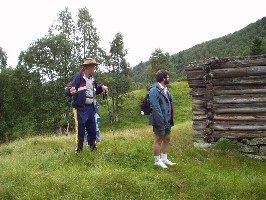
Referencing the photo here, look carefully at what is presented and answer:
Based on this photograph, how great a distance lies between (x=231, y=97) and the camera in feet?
35.3

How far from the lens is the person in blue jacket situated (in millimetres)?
7723

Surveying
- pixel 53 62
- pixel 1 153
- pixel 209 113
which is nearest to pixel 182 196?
pixel 209 113

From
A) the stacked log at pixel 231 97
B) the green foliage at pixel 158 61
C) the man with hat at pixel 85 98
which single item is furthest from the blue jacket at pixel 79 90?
the green foliage at pixel 158 61

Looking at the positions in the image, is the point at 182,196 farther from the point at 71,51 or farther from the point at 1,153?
the point at 71,51

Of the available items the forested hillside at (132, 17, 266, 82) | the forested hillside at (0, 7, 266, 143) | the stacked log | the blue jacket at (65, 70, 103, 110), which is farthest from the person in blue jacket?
the forested hillside at (132, 17, 266, 82)

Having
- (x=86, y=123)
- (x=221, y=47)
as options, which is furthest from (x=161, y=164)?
(x=221, y=47)

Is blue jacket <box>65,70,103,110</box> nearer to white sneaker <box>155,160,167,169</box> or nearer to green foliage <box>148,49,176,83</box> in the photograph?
white sneaker <box>155,160,167,169</box>

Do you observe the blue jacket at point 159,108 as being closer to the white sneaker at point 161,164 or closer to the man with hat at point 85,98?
the white sneaker at point 161,164

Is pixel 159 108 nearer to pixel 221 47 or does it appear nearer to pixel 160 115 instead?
pixel 160 115

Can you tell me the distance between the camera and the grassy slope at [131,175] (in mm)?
6047

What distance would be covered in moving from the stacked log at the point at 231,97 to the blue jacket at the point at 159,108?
10.9 ft

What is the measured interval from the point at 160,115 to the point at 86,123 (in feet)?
6.42

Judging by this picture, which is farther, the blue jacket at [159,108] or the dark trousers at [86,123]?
the dark trousers at [86,123]

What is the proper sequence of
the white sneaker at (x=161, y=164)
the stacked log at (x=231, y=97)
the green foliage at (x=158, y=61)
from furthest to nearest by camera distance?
the green foliage at (x=158, y=61) < the stacked log at (x=231, y=97) < the white sneaker at (x=161, y=164)
